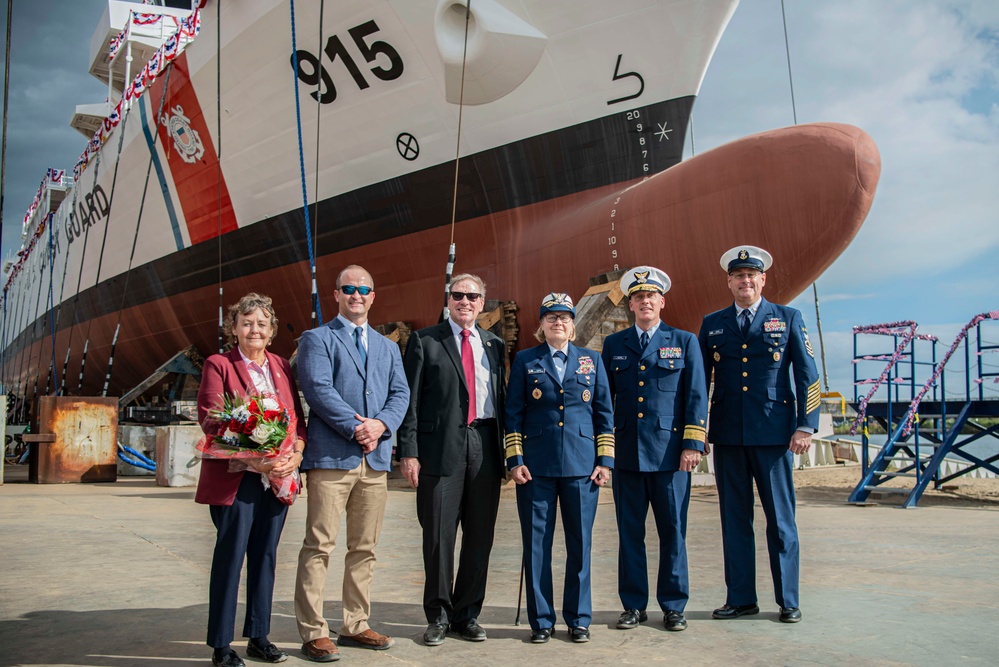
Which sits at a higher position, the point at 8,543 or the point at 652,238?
the point at 652,238

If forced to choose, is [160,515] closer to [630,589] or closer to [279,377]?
[279,377]

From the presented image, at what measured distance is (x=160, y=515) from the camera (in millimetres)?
6176

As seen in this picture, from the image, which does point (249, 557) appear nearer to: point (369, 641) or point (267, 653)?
point (267, 653)

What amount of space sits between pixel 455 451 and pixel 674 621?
1028 millimetres

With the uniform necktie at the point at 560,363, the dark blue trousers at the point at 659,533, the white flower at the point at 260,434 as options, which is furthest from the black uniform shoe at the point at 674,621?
the white flower at the point at 260,434

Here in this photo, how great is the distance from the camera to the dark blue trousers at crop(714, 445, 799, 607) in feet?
10.2

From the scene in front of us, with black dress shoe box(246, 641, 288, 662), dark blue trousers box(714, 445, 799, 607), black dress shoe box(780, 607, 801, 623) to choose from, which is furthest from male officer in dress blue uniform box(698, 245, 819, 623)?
black dress shoe box(246, 641, 288, 662)

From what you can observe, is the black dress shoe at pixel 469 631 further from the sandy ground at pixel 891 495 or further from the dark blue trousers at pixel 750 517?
the sandy ground at pixel 891 495

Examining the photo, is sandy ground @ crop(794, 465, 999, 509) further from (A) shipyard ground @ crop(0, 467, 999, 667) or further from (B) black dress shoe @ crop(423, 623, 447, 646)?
(B) black dress shoe @ crop(423, 623, 447, 646)

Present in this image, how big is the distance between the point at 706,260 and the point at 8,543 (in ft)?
19.6

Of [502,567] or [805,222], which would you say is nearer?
[502,567]

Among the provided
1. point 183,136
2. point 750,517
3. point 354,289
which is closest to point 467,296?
point 354,289

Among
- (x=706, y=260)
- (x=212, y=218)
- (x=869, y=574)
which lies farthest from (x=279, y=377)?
(x=212, y=218)

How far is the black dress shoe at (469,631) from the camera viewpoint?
110 inches
